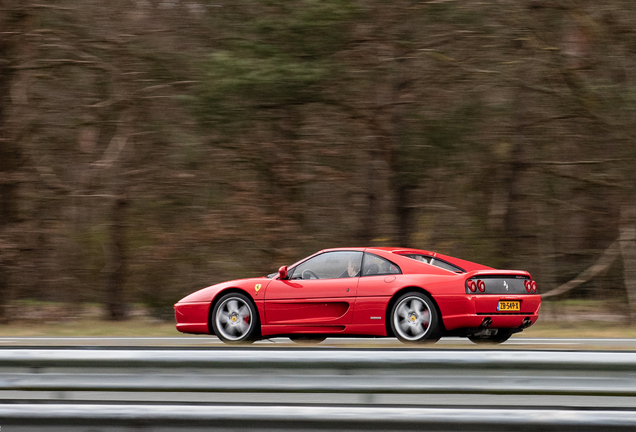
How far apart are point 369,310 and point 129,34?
9.31 metres

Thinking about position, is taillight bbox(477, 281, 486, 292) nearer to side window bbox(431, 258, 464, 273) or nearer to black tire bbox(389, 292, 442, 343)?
side window bbox(431, 258, 464, 273)

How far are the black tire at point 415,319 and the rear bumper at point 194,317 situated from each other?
228cm

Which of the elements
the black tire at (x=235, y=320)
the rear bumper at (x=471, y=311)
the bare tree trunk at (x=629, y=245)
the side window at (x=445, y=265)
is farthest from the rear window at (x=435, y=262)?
the bare tree trunk at (x=629, y=245)

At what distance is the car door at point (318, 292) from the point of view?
9.02m

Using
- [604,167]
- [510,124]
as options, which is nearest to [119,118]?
[510,124]

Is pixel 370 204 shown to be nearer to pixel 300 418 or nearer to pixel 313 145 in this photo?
pixel 313 145

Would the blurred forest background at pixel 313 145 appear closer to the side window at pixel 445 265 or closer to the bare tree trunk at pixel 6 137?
the bare tree trunk at pixel 6 137

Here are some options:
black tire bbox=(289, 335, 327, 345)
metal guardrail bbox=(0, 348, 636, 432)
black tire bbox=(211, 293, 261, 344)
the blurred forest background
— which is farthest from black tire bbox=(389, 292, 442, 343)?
the blurred forest background

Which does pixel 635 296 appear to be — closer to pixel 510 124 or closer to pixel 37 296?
pixel 510 124

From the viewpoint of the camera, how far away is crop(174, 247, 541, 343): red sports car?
8.45 meters

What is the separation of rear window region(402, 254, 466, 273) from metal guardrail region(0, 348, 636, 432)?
3773mm

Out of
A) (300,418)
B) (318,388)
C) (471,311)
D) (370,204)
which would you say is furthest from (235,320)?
(370,204)

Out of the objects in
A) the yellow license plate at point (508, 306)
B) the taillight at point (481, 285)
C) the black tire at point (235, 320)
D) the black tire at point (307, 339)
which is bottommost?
the black tire at point (307, 339)

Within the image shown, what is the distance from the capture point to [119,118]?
635 inches
